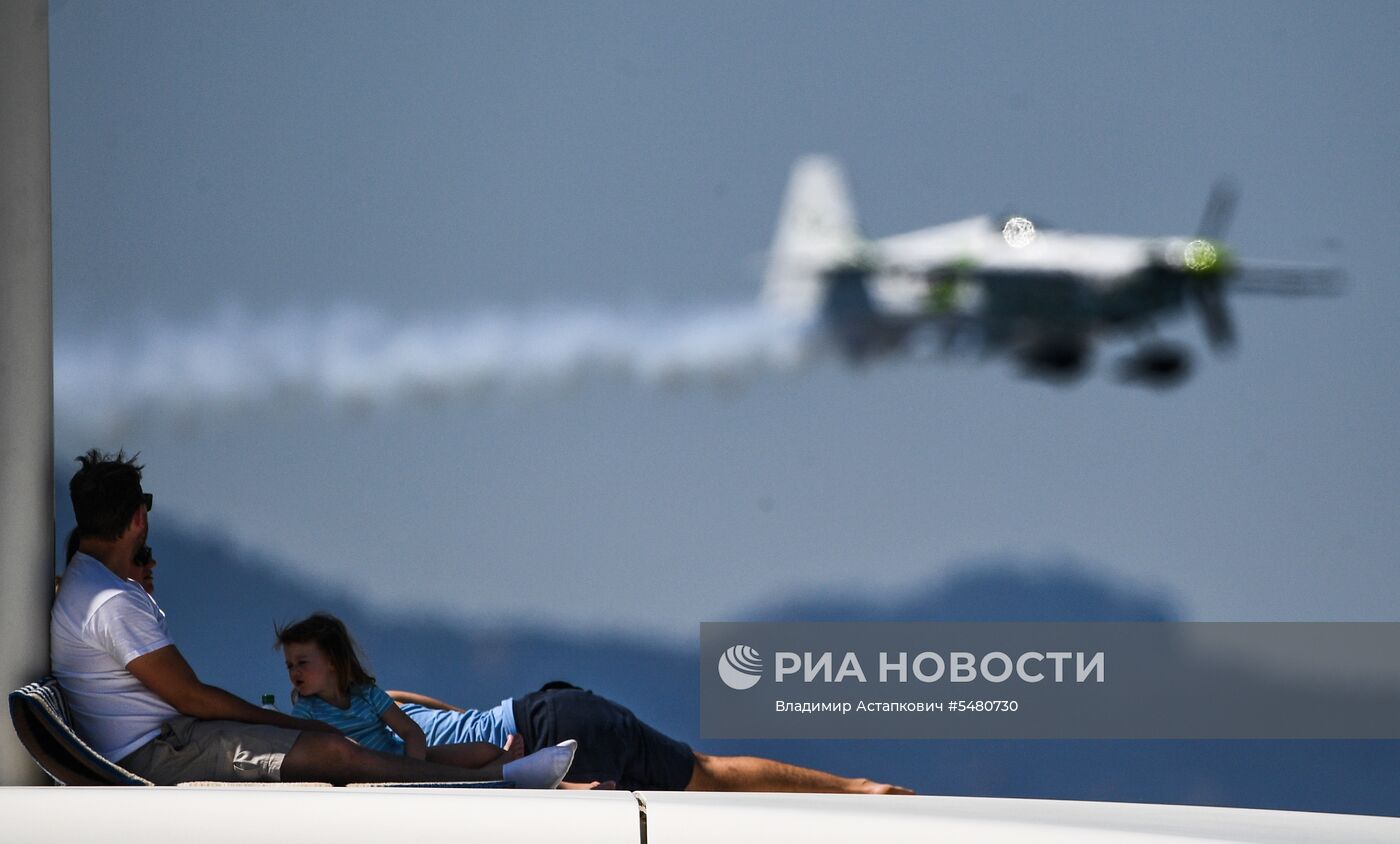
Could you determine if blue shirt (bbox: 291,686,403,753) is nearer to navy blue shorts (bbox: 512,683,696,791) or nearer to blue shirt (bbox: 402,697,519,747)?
blue shirt (bbox: 402,697,519,747)

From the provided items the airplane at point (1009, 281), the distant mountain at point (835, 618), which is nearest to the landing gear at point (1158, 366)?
the airplane at point (1009, 281)

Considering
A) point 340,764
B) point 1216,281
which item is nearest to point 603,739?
point 340,764

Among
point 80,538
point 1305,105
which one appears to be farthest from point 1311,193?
point 80,538

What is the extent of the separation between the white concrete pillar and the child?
672mm

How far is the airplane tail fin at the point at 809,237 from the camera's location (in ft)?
11.9

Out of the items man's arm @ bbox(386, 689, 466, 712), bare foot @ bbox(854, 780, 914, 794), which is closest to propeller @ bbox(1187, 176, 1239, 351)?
bare foot @ bbox(854, 780, 914, 794)

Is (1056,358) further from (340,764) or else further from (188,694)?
(188,694)

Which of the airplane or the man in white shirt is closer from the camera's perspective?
the man in white shirt

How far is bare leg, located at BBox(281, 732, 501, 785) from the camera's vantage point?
8.78 feet

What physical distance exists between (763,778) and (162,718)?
1487 mm

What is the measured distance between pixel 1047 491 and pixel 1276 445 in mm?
597

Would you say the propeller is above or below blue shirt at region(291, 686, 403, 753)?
above

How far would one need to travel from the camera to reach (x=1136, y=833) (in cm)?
152

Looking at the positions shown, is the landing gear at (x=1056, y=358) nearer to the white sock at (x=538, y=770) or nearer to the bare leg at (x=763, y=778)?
the bare leg at (x=763, y=778)
